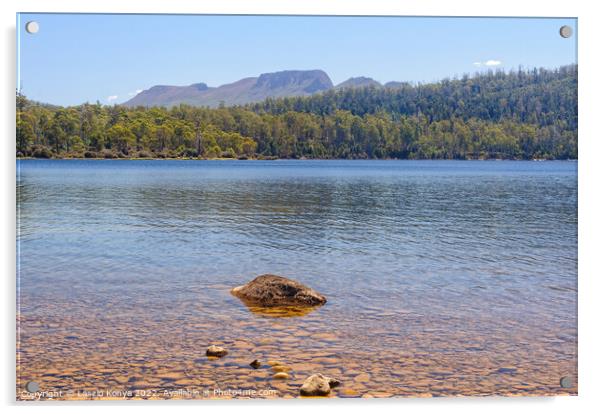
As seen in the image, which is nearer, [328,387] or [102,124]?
[328,387]

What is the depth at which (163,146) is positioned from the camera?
11.8m

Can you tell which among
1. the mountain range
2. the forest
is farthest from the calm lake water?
the mountain range

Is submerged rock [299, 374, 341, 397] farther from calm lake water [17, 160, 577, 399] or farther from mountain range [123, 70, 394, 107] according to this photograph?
mountain range [123, 70, 394, 107]

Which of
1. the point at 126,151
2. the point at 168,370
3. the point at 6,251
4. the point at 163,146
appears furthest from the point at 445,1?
the point at 126,151

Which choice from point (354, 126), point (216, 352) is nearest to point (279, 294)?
point (216, 352)

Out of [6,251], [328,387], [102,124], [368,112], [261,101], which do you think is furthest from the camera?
[368,112]

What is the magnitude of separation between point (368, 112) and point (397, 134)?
2.18 feet

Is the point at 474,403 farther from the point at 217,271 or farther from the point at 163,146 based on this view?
the point at 163,146

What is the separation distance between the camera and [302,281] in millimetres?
10148

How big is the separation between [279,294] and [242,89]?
3359mm
